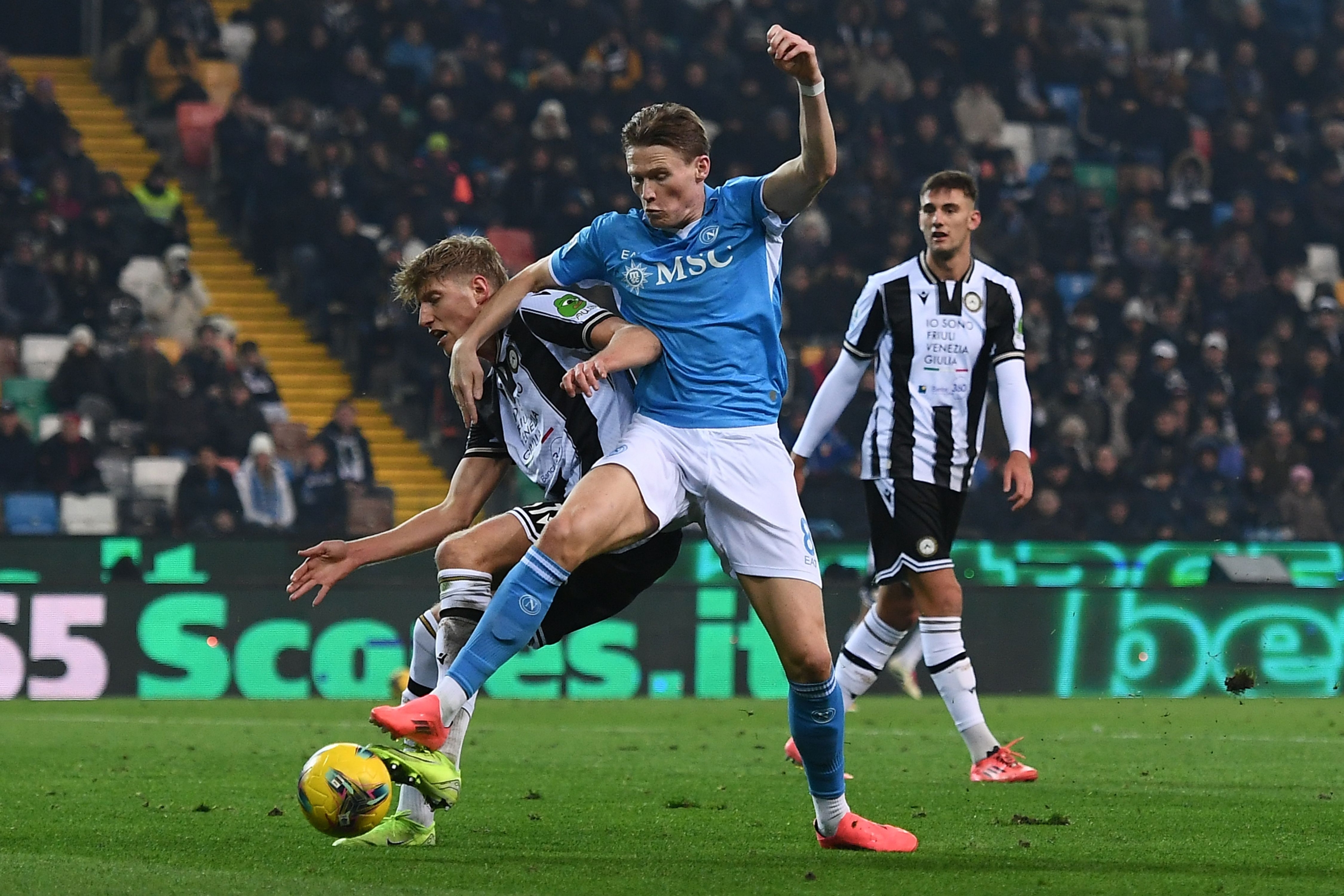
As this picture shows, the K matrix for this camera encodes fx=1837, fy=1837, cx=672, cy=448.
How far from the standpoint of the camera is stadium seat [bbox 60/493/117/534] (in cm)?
1330

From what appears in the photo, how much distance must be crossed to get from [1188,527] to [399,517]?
21.0 ft

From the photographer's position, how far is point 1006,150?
19.0 meters

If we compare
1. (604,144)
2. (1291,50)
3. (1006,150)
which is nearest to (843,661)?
(604,144)

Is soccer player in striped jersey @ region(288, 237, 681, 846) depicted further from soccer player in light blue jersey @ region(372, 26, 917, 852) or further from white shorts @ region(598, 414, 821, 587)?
white shorts @ region(598, 414, 821, 587)

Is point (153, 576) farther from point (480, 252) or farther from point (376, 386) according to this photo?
point (480, 252)

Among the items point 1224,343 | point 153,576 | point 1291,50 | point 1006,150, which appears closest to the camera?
point 153,576

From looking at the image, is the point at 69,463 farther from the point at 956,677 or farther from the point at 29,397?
the point at 956,677

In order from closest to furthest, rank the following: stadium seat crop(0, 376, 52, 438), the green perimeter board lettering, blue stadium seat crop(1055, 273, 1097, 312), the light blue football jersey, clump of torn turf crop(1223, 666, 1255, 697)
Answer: the light blue football jersey < clump of torn turf crop(1223, 666, 1255, 697) < the green perimeter board lettering < stadium seat crop(0, 376, 52, 438) < blue stadium seat crop(1055, 273, 1097, 312)

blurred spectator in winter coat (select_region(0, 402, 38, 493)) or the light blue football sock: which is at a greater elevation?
the light blue football sock

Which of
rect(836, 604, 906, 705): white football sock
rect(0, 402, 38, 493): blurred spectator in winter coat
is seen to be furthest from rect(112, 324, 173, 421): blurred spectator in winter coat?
rect(836, 604, 906, 705): white football sock

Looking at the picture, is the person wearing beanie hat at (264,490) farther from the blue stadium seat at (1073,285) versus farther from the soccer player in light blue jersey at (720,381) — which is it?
the soccer player in light blue jersey at (720,381)

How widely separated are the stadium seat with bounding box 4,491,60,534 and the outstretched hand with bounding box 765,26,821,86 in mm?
9789

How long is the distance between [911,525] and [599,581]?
6.89 feet

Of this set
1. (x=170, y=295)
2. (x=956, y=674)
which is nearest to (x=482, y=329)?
(x=956, y=674)
